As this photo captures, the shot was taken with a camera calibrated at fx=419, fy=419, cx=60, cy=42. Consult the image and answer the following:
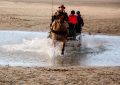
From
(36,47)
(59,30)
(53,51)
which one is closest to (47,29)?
(36,47)

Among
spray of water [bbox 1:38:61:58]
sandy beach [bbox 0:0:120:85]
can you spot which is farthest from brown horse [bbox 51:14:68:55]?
sandy beach [bbox 0:0:120:85]

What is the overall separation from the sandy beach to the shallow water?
1.76 metres

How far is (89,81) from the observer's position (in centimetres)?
1080

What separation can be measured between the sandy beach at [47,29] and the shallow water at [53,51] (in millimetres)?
1765

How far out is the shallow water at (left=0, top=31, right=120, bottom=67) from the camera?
14.5 meters

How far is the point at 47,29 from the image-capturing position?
25406 millimetres

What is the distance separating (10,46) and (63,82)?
7.29 m

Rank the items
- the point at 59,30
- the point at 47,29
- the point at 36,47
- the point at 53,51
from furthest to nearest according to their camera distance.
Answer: the point at 47,29, the point at 36,47, the point at 53,51, the point at 59,30

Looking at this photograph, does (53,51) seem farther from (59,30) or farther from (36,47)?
(36,47)

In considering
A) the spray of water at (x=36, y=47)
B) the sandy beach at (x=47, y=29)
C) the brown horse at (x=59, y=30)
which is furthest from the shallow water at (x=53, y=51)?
the sandy beach at (x=47, y=29)

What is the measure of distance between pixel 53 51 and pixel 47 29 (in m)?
8.62

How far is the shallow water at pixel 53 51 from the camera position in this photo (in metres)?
14.5

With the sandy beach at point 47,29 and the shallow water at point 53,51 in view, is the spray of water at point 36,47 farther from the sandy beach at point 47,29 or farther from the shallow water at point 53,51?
the sandy beach at point 47,29

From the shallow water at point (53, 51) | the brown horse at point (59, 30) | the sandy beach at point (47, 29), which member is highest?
the brown horse at point (59, 30)
